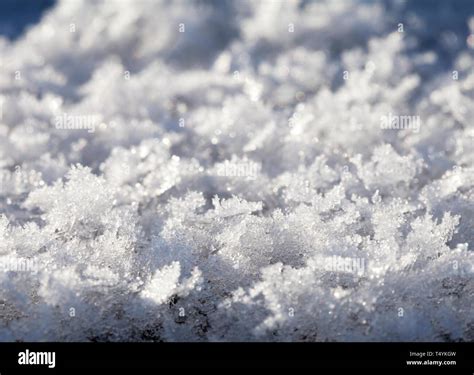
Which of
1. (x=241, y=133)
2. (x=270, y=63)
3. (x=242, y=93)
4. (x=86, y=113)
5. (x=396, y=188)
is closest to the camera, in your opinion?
(x=396, y=188)

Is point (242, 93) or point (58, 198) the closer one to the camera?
point (58, 198)

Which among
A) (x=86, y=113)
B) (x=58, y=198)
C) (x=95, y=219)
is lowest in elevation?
(x=95, y=219)

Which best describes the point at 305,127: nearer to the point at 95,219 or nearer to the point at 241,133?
the point at 241,133

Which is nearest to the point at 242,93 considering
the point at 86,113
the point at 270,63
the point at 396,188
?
the point at 270,63

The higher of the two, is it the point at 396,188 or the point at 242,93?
the point at 242,93

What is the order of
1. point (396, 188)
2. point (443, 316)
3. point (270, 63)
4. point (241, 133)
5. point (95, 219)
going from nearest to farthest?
1. point (443, 316)
2. point (95, 219)
3. point (396, 188)
4. point (241, 133)
5. point (270, 63)

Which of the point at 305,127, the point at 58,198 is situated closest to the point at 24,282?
the point at 58,198
